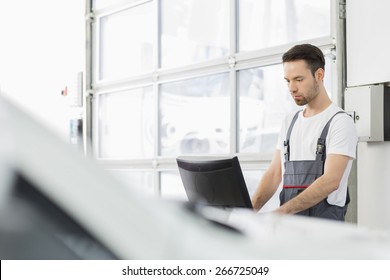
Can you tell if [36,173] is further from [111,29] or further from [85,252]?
[111,29]

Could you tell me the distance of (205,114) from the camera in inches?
174

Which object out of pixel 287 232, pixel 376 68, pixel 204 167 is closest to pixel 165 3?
pixel 376 68

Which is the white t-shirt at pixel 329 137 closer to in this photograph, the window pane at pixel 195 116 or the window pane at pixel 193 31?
the window pane at pixel 195 116

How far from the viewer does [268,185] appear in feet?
9.13

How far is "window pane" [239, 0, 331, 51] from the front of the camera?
3.56m

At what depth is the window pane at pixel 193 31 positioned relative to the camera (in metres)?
4.30

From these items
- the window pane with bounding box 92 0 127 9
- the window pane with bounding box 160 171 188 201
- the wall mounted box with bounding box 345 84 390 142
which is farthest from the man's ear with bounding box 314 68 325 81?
the window pane with bounding box 92 0 127 9

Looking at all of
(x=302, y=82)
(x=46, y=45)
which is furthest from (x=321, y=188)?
(x=46, y=45)

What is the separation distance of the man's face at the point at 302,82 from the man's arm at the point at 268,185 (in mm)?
321

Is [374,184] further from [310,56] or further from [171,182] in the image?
[171,182]

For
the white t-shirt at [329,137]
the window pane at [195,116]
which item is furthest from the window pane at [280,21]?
the white t-shirt at [329,137]

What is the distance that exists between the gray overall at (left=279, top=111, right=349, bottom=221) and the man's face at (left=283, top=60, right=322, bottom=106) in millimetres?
160

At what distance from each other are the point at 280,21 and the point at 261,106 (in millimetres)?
588

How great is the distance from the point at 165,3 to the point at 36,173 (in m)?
4.50
